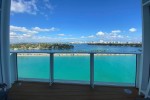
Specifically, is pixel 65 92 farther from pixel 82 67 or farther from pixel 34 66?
pixel 34 66

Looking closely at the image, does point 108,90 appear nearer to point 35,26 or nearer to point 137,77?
point 137,77

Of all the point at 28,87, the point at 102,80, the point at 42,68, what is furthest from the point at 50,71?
the point at 102,80

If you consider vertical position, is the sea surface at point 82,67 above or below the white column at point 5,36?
below

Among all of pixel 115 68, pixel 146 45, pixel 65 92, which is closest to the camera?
pixel 146 45

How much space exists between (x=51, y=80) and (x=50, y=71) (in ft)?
0.77

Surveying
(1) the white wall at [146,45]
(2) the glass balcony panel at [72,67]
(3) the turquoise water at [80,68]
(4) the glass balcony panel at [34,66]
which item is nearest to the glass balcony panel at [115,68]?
(3) the turquoise water at [80,68]

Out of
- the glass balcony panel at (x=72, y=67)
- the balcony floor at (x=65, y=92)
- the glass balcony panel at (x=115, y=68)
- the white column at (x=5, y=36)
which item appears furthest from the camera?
the glass balcony panel at (x=72, y=67)

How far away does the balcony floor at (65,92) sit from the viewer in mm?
3104

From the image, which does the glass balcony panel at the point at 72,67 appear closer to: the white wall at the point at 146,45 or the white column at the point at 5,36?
the white column at the point at 5,36

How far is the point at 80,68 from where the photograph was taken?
13.6 ft

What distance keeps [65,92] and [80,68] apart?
36.1 inches

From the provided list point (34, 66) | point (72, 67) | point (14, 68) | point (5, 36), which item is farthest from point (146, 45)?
point (14, 68)

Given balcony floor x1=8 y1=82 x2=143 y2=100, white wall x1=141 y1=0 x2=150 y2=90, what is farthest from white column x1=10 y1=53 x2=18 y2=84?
white wall x1=141 y1=0 x2=150 y2=90

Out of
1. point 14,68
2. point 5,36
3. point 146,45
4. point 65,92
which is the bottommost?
point 65,92
